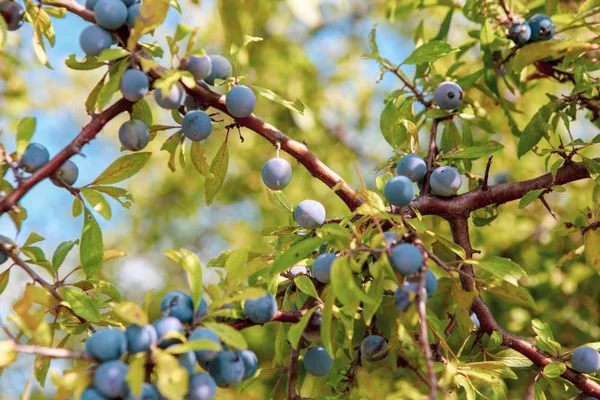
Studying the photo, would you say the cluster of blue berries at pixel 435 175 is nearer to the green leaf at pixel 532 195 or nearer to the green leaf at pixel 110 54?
the green leaf at pixel 532 195

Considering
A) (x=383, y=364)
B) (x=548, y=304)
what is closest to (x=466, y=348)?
(x=383, y=364)

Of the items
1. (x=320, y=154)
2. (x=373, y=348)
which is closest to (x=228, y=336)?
(x=373, y=348)

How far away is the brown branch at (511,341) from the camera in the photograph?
1312mm

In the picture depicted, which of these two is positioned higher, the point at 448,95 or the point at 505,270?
the point at 448,95

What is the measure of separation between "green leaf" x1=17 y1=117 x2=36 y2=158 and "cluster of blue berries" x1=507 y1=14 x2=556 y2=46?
1.27m

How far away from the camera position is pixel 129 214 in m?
4.43

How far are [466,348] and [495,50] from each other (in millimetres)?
862

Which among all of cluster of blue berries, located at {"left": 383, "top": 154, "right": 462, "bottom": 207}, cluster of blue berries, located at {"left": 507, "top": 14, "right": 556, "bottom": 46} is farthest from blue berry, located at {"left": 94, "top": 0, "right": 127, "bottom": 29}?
cluster of blue berries, located at {"left": 507, "top": 14, "right": 556, "bottom": 46}

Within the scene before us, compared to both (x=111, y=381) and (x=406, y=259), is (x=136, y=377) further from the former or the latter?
(x=406, y=259)

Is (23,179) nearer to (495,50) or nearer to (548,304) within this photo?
(495,50)

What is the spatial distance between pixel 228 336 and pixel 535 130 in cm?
103

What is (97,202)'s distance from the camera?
3.80 feet

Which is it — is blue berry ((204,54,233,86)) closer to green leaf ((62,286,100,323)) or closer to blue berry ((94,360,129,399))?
green leaf ((62,286,100,323))

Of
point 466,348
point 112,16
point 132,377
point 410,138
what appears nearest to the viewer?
point 132,377
